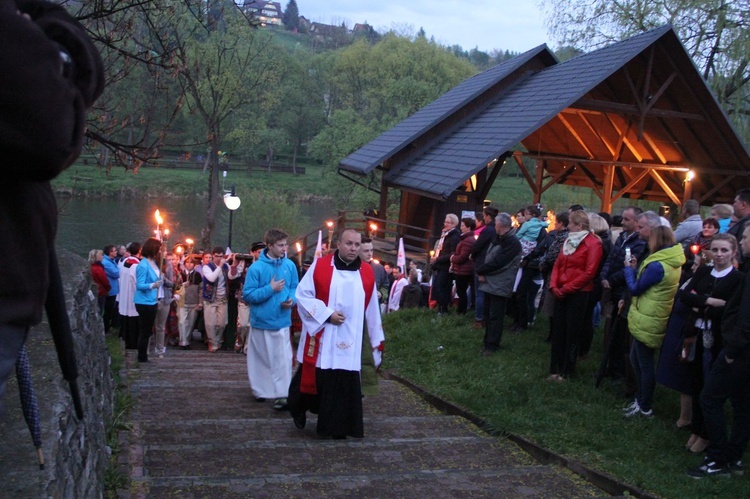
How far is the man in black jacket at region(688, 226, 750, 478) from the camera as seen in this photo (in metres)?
6.17

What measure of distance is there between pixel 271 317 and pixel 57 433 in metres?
6.43

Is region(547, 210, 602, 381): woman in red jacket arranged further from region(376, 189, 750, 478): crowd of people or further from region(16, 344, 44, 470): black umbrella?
region(16, 344, 44, 470): black umbrella

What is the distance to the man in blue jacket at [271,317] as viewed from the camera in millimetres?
9070

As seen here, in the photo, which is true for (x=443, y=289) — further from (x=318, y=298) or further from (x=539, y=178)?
(x=539, y=178)

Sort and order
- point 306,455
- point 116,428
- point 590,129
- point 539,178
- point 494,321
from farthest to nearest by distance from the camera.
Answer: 1. point 539,178
2. point 590,129
3. point 494,321
4. point 306,455
5. point 116,428

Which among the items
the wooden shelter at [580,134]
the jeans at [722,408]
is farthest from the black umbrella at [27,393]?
the wooden shelter at [580,134]

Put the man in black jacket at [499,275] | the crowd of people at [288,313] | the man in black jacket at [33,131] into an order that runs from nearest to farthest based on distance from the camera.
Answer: the man in black jacket at [33,131]
the crowd of people at [288,313]
the man in black jacket at [499,275]

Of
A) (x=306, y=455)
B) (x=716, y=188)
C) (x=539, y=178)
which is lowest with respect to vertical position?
(x=306, y=455)

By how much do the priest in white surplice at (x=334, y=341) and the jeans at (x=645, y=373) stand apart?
9.11 feet

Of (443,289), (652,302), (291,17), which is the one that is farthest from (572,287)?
(291,17)

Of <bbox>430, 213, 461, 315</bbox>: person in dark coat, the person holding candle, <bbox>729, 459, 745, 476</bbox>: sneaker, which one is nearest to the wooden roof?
<bbox>430, 213, 461, 315</bbox>: person in dark coat

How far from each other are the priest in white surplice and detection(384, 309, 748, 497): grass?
5.20ft

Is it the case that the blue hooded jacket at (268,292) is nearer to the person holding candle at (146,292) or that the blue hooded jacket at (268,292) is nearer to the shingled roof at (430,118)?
the person holding candle at (146,292)

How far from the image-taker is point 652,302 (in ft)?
25.9
